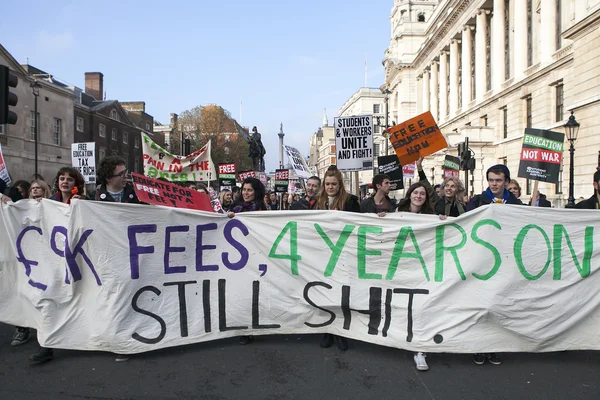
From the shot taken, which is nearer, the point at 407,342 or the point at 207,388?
the point at 207,388

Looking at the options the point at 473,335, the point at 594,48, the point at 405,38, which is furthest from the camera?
the point at 405,38

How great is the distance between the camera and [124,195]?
16.1ft

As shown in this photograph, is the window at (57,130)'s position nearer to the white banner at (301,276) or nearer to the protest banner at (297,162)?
the protest banner at (297,162)

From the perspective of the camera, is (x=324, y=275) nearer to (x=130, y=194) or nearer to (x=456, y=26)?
(x=130, y=194)

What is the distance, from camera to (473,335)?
13.3 feet

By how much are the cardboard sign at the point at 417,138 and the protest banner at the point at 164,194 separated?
3528mm

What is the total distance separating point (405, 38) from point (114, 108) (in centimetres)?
4254

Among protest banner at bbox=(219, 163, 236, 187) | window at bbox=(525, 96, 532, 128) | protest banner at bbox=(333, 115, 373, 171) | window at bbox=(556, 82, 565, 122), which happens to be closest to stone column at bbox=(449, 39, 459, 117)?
window at bbox=(525, 96, 532, 128)

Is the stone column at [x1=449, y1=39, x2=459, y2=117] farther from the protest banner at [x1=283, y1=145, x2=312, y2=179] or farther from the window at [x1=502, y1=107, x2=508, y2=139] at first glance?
the protest banner at [x1=283, y1=145, x2=312, y2=179]

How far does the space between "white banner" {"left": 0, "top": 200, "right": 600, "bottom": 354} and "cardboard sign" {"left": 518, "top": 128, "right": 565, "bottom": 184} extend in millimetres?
4057

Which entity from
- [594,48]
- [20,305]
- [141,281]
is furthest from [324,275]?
[594,48]

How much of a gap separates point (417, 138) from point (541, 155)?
8.17ft

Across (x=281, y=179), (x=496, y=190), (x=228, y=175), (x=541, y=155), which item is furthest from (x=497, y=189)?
(x=281, y=179)

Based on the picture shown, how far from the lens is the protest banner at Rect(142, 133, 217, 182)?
9.91m
